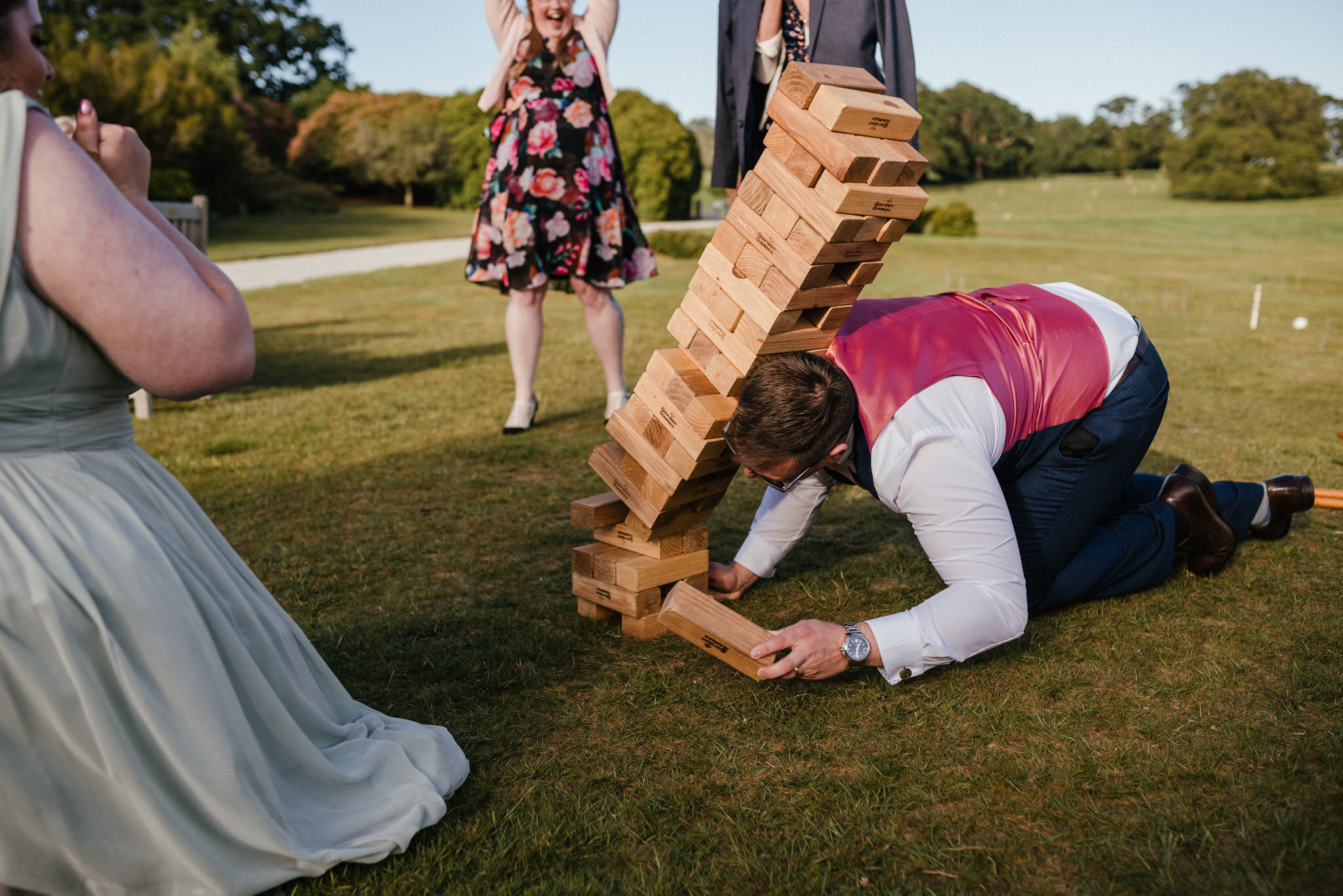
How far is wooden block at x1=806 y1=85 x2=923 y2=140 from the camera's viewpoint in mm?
2230

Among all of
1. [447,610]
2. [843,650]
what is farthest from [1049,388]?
[447,610]

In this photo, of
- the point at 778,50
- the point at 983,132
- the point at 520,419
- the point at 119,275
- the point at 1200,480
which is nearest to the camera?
the point at 119,275

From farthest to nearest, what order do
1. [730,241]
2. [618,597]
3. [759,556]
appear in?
[759,556] → [618,597] → [730,241]

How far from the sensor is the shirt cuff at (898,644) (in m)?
2.32

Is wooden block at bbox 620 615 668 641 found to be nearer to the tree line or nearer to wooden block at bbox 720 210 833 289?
wooden block at bbox 720 210 833 289

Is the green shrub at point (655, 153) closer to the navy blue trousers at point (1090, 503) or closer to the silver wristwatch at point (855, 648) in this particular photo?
the navy blue trousers at point (1090, 503)

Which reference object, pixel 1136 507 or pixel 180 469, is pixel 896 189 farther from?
pixel 180 469

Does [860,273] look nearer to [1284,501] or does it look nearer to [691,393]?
[691,393]

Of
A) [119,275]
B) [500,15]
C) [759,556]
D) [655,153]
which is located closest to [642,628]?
[759,556]

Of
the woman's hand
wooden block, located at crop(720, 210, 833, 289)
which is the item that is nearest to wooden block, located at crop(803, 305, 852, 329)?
wooden block, located at crop(720, 210, 833, 289)

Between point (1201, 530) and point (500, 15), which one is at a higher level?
point (500, 15)

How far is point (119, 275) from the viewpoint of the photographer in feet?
4.68

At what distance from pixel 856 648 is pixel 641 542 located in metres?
0.90

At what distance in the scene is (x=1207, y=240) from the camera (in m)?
26.9
